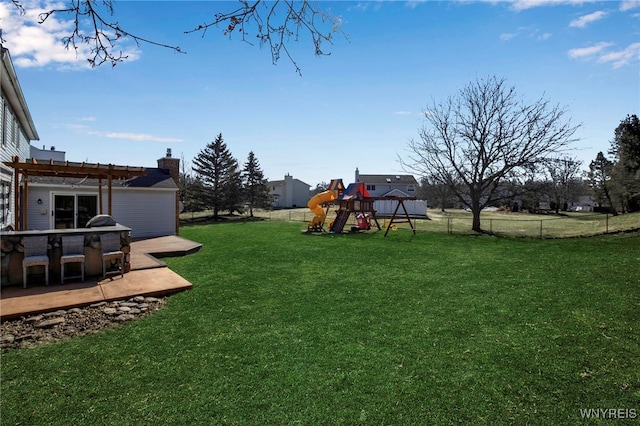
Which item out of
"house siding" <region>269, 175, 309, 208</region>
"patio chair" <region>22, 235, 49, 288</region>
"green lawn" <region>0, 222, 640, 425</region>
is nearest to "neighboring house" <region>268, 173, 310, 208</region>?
"house siding" <region>269, 175, 309, 208</region>

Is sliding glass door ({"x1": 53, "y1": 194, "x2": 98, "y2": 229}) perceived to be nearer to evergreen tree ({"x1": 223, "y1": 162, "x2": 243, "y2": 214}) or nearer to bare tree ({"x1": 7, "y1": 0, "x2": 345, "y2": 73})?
bare tree ({"x1": 7, "y1": 0, "x2": 345, "y2": 73})

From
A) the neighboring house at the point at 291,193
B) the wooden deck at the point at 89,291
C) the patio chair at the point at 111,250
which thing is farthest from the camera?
the neighboring house at the point at 291,193

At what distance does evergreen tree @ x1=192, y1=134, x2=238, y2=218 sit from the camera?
94.9 ft

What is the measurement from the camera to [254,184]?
103 feet

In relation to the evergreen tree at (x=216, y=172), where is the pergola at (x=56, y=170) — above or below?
below

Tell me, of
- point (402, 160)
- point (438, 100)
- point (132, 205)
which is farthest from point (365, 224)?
point (132, 205)

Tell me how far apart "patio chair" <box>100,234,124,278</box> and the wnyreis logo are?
7284 mm

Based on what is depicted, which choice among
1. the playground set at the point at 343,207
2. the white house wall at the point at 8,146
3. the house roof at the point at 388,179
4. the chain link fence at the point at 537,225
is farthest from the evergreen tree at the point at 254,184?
the house roof at the point at 388,179

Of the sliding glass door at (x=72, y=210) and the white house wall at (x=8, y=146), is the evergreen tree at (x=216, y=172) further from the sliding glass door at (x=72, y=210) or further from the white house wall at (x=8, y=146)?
the white house wall at (x=8, y=146)

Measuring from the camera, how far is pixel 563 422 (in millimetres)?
2588

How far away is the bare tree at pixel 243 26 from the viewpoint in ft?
7.76

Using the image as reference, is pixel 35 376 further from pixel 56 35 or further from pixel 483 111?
pixel 483 111

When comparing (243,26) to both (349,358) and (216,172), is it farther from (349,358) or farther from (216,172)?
(216,172)

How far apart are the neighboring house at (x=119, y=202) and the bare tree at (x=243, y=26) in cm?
1093
